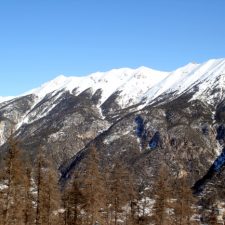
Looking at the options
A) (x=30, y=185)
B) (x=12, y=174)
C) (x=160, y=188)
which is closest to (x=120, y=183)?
(x=160, y=188)

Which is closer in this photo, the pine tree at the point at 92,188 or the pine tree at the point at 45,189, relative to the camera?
the pine tree at the point at 45,189

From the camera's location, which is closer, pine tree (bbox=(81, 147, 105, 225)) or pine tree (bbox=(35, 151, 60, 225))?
pine tree (bbox=(35, 151, 60, 225))

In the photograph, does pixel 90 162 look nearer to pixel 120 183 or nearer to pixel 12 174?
pixel 120 183

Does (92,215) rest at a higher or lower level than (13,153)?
lower

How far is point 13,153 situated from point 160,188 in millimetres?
21001

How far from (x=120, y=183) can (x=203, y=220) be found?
132146 mm

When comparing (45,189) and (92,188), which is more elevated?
(45,189)

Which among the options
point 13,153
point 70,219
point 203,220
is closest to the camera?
point 13,153

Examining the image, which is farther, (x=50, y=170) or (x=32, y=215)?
(x=32, y=215)

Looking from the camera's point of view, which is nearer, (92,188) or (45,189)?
(92,188)

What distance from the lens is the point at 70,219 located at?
69375 millimetres

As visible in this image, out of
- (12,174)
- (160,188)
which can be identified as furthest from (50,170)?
(12,174)

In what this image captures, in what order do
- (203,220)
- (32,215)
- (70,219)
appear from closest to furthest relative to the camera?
1. (32,215)
2. (70,219)
3. (203,220)

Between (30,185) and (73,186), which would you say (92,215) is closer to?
(73,186)
